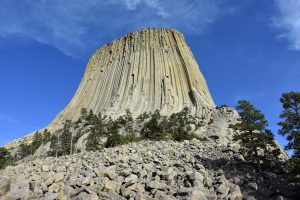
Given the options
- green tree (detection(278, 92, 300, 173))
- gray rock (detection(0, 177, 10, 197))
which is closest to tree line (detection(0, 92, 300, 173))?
green tree (detection(278, 92, 300, 173))

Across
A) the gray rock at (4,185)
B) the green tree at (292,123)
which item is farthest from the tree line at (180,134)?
the gray rock at (4,185)

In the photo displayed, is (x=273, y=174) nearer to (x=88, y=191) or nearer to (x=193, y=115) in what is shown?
(x=88, y=191)

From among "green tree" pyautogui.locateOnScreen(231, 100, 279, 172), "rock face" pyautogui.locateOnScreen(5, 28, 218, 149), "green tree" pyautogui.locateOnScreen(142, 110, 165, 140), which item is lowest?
"green tree" pyautogui.locateOnScreen(231, 100, 279, 172)

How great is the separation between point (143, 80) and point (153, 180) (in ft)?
222

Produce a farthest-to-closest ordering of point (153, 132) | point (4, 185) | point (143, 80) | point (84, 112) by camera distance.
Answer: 1. point (143, 80)
2. point (84, 112)
3. point (153, 132)
4. point (4, 185)

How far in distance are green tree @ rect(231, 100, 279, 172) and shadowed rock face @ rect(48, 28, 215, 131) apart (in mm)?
42218

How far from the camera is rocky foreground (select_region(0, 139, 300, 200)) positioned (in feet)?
54.2

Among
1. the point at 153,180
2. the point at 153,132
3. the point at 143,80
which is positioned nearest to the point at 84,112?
the point at 143,80

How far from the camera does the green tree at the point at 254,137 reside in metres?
26.5

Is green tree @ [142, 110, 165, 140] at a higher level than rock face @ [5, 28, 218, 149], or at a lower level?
lower

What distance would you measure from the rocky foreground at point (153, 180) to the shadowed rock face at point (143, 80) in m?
45.8

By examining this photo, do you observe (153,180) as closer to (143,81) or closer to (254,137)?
(254,137)

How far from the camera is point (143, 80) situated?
87375 mm

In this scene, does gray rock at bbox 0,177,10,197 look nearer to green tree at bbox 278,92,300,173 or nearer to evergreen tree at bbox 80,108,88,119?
green tree at bbox 278,92,300,173
